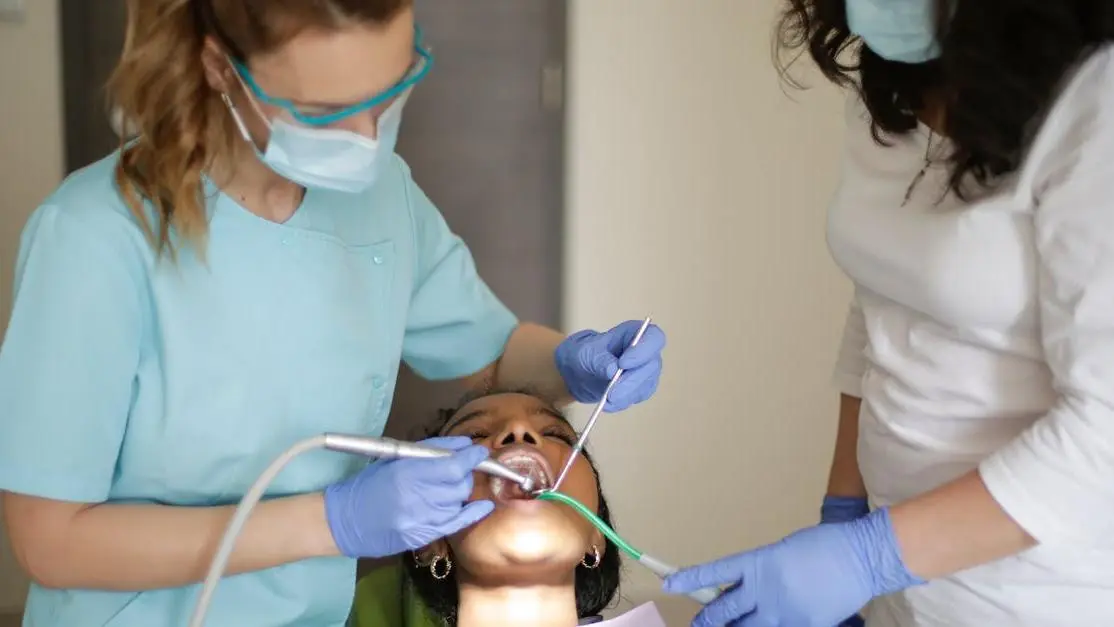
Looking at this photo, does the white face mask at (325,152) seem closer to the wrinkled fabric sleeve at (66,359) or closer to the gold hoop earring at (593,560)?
the wrinkled fabric sleeve at (66,359)

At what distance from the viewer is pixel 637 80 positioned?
2088mm

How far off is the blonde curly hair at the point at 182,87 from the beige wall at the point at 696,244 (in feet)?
3.27

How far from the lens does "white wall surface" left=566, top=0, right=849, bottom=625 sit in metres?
2.09

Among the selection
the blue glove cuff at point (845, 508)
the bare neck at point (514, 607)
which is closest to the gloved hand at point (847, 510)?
the blue glove cuff at point (845, 508)

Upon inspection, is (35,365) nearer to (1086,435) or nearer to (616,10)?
(1086,435)

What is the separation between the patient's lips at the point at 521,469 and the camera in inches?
53.2

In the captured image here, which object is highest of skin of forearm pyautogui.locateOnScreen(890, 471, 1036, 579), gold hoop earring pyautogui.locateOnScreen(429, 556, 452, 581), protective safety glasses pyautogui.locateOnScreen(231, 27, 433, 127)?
protective safety glasses pyautogui.locateOnScreen(231, 27, 433, 127)

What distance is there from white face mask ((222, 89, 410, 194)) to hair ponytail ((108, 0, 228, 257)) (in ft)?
0.17

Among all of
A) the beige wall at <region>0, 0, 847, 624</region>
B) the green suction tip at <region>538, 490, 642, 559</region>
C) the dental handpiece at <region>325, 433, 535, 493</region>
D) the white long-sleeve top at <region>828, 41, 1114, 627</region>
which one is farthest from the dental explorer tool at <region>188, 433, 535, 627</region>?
the beige wall at <region>0, 0, 847, 624</region>

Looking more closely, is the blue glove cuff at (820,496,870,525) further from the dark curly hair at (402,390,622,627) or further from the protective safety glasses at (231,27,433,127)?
the protective safety glasses at (231,27,433,127)

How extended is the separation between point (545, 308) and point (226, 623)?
118 centimetres

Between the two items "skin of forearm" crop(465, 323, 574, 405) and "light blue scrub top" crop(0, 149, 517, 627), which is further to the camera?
"skin of forearm" crop(465, 323, 574, 405)

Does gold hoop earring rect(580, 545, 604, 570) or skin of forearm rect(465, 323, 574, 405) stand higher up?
skin of forearm rect(465, 323, 574, 405)

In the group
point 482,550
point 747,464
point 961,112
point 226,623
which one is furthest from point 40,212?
point 747,464
